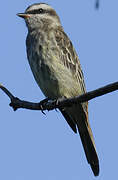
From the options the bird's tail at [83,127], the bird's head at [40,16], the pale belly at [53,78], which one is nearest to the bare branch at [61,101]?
the pale belly at [53,78]

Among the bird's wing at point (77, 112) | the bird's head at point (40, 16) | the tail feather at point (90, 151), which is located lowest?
the tail feather at point (90, 151)

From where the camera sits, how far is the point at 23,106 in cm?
497

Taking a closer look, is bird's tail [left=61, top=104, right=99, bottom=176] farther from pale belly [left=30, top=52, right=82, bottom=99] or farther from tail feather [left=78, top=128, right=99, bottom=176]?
pale belly [left=30, top=52, right=82, bottom=99]

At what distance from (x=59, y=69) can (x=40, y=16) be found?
152 cm

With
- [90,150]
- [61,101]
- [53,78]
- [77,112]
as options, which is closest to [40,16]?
[53,78]

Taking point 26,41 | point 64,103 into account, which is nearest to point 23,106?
point 64,103

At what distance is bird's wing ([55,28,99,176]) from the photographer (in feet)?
21.6

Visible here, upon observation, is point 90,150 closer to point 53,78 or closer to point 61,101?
point 53,78

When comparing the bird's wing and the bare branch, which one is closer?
the bare branch

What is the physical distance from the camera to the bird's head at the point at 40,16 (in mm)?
7224

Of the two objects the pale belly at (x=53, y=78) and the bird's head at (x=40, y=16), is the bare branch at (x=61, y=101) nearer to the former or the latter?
the pale belly at (x=53, y=78)

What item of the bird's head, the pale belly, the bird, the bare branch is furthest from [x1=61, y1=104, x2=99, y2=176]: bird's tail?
the bird's head

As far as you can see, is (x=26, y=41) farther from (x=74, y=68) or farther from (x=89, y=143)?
(x=89, y=143)

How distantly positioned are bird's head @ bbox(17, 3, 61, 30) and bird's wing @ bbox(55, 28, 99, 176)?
446 millimetres
